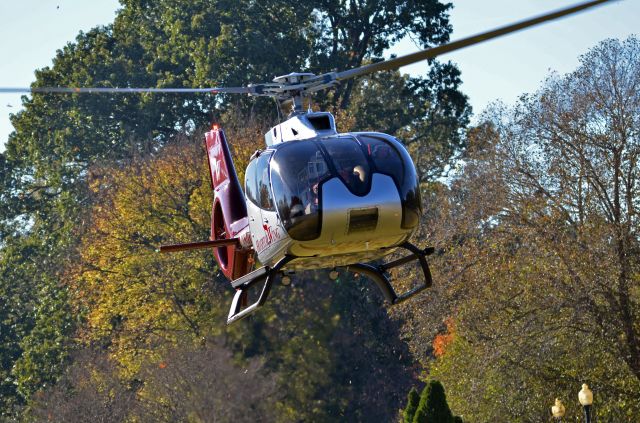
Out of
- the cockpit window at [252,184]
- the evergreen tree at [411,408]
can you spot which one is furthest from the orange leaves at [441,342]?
the cockpit window at [252,184]

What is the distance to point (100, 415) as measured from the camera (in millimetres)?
45219

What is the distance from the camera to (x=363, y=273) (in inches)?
815

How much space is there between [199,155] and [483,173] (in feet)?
39.2

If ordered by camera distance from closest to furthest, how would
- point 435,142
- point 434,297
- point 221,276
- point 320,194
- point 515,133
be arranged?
1. point 320,194
2. point 515,133
3. point 434,297
4. point 221,276
5. point 435,142

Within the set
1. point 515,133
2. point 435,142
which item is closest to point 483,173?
point 515,133

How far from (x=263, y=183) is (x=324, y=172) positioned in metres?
1.20

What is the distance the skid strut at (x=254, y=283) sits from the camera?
19817 mm

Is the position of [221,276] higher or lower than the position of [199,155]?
lower

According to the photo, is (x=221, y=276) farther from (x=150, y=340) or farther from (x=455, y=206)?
(x=455, y=206)

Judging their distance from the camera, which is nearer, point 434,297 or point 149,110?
point 434,297

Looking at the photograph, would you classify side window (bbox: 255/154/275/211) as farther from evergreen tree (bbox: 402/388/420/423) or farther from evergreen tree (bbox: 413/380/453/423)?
evergreen tree (bbox: 402/388/420/423)

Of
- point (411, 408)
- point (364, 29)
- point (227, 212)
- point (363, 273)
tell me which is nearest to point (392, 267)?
point (363, 273)

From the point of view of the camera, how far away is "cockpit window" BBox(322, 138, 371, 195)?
61.3 ft

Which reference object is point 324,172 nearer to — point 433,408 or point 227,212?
point 227,212
